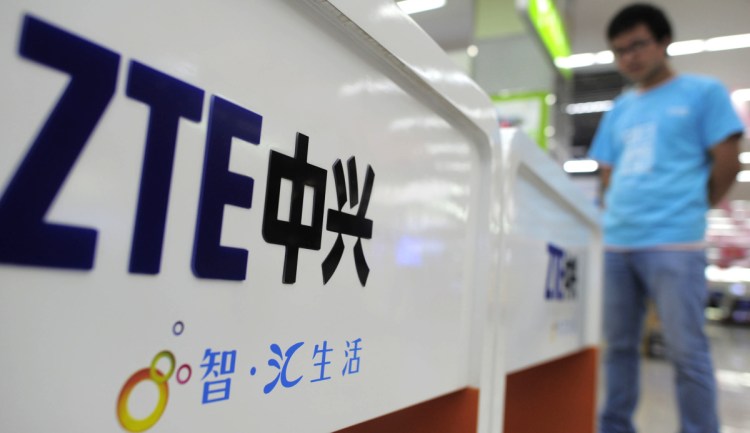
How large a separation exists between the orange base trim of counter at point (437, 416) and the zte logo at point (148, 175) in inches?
13.2

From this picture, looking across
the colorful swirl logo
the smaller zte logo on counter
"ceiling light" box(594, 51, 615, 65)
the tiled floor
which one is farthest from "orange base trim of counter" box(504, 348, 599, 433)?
"ceiling light" box(594, 51, 615, 65)

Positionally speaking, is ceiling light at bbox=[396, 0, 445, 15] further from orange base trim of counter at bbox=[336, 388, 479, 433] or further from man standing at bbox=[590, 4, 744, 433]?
orange base trim of counter at bbox=[336, 388, 479, 433]

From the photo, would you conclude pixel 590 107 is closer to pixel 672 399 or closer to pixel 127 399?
pixel 672 399

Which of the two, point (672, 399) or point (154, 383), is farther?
point (672, 399)

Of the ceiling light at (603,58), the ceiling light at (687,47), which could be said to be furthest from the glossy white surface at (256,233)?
the ceiling light at (603,58)

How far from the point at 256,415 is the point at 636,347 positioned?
60.9 inches

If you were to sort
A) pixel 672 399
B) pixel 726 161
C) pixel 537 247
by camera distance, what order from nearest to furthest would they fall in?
pixel 537 247 → pixel 726 161 → pixel 672 399

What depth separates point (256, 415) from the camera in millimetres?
387

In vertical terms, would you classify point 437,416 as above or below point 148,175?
below

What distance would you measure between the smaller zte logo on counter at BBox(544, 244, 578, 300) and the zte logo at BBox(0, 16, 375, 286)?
69 cm

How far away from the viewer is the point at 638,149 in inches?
64.6

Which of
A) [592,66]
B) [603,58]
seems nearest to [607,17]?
[603,58]

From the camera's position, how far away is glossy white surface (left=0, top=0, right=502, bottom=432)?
266 mm

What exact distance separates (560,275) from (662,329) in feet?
2.14
